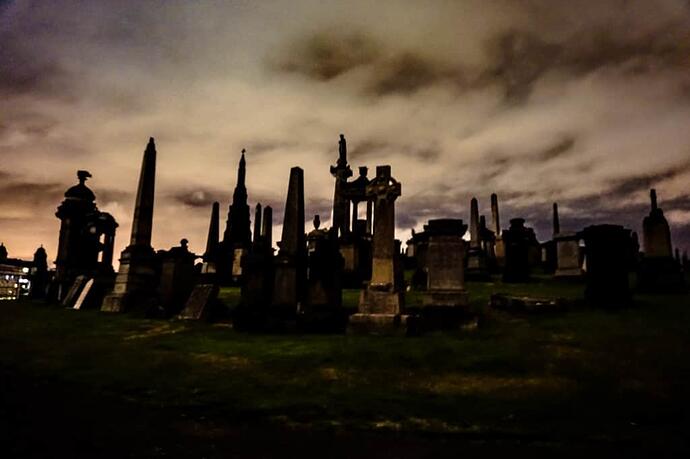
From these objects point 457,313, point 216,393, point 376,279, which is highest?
point 376,279

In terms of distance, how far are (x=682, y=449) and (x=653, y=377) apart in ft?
8.52

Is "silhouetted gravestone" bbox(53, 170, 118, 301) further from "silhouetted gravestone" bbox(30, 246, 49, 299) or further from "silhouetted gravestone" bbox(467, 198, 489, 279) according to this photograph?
"silhouetted gravestone" bbox(467, 198, 489, 279)

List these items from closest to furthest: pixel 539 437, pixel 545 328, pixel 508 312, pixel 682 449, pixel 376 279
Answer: pixel 682 449, pixel 539 437, pixel 545 328, pixel 376 279, pixel 508 312

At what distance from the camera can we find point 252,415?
3.73 m

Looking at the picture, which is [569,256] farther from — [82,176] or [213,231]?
[82,176]

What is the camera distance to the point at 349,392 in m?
4.55

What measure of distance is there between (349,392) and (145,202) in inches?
441

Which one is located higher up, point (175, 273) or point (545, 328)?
point (175, 273)

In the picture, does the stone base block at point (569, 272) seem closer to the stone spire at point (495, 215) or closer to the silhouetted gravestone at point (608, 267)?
the silhouetted gravestone at point (608, 267)

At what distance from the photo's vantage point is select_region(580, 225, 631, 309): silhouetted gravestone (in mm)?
10805

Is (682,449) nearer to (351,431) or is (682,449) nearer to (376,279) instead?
(351,431)

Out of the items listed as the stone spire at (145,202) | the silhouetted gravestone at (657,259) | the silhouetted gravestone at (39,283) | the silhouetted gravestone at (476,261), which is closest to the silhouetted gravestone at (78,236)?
the silhouetted gravestone at (39,283)

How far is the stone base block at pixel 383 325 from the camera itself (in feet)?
27.0

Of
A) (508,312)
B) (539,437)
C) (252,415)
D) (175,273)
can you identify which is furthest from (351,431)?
(175,273)
